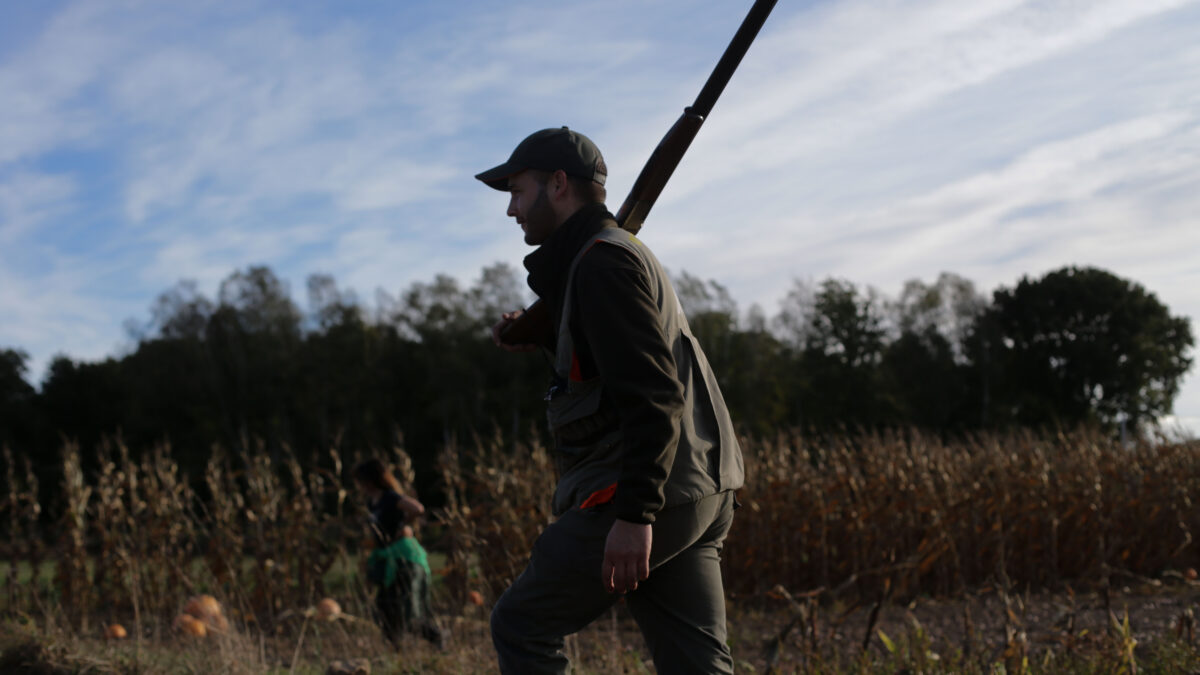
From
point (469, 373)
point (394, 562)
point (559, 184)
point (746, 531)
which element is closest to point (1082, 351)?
point (469, 373)

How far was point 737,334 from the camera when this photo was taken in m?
46.4

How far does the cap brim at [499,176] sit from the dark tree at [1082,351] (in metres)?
44.0

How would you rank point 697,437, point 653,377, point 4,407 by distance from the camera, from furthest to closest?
1. point 4,407
2. point 697,437
3. point 653,377

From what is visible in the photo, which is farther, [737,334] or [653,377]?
[737,334]

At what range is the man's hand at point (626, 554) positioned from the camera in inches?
91.5

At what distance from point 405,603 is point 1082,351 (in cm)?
4439

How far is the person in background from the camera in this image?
6477 mm

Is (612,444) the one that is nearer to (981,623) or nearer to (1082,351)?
(981,623)

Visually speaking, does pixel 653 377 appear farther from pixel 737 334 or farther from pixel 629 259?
pixel 737 334

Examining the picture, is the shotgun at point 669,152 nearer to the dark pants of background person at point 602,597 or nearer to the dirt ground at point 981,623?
the dark pants of background person at point 602,597

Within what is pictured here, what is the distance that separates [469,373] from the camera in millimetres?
41844

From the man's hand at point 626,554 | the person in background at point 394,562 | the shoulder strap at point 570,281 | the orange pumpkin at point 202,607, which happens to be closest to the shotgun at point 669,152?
the shoulder strap at point 570,281

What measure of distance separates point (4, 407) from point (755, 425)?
3107cm

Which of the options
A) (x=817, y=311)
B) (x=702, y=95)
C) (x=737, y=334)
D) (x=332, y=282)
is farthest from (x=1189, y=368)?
(x=702, y=95)
